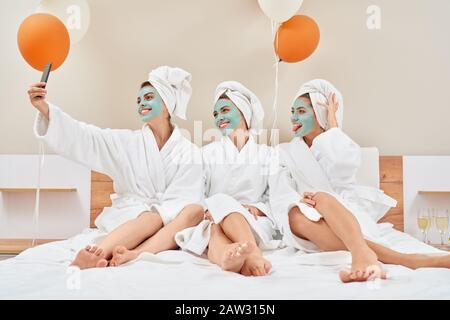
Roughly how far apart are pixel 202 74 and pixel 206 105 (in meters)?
0.15

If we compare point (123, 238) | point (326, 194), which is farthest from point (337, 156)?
point (123, 238)

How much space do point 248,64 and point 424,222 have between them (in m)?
1.06

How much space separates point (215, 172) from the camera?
6.06 ft

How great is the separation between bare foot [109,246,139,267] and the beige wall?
103cm

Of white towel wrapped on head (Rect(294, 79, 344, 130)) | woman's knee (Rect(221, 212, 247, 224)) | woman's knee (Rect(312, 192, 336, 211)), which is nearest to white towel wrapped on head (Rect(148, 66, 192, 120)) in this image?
white towel wrapped on head (Rect(294, 79, 344, 130))

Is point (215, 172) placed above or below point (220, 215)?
above

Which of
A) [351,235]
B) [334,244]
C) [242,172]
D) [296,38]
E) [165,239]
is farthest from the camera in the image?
[296,38]

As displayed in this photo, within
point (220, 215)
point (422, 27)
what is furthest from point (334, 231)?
point (422, 27)

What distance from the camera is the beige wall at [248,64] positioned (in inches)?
86.2

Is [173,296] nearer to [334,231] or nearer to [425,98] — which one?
[334,231]

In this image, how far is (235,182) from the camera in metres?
1.80

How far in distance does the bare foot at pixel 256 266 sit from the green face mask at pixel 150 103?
2.94ft

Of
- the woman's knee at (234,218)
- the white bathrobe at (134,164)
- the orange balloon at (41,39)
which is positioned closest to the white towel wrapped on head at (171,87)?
the white bathrobe at (134,164)

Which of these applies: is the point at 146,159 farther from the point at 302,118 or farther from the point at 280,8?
the point at 280,8
